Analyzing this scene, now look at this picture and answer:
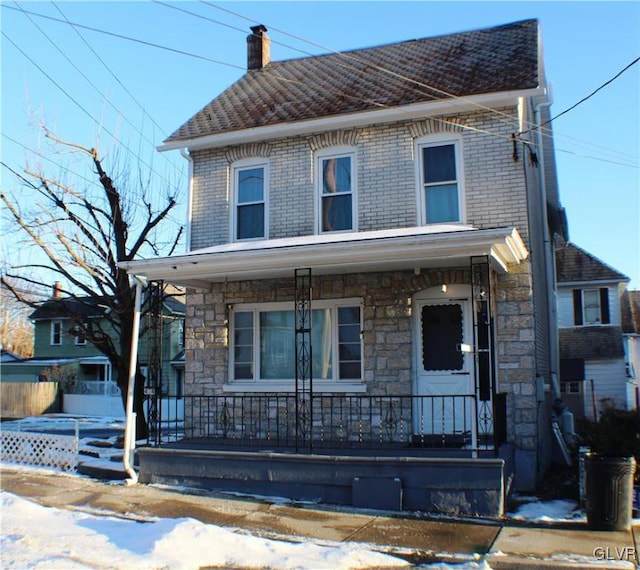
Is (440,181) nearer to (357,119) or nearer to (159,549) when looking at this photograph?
(357,119)

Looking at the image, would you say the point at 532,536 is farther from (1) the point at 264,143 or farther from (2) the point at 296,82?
(2) the point at 296,82

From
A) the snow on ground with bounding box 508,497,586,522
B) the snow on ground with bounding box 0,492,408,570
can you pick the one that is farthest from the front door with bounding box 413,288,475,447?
the snow on ground with bounding box 0,492,408,570

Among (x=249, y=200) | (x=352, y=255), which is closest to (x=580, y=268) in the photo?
(x=249, y=200)

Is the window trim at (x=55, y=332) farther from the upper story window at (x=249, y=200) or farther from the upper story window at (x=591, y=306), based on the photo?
the upper story window at (x=249, y=200)

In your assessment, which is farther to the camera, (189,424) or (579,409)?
(579,409)

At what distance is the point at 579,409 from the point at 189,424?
1559 centimetres

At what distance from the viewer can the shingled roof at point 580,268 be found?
23.6 meters

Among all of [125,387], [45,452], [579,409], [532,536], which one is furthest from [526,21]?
[579,409]

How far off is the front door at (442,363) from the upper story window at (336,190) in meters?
2.07

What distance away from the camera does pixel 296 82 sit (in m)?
13.3

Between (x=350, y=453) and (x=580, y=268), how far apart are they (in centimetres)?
1826

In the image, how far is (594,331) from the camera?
23.8 m

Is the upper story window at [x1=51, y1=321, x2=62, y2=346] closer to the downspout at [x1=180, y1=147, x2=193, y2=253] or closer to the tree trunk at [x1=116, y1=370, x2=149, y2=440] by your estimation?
the tree trunk at [x1=116, y1=370, x2=149, y2=440]

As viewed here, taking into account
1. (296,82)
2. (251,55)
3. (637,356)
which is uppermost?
(251,55)
